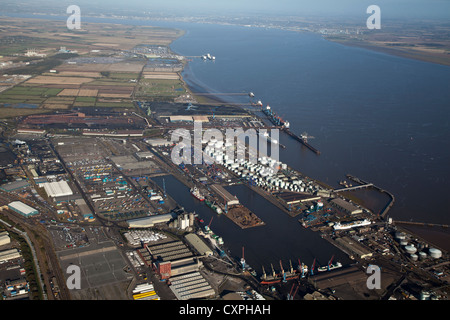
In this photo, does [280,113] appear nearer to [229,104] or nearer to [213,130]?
[229,104]

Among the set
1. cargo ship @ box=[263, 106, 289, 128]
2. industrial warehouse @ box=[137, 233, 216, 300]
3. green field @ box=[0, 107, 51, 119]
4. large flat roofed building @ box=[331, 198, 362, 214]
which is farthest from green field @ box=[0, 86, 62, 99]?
large flat roofed building @ box=[331, 198, 362, 214]

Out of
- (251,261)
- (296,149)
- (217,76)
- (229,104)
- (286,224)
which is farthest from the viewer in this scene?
(217,76)

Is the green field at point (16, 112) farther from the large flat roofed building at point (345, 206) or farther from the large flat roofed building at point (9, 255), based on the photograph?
the large flat roofed building at point (345, 206)

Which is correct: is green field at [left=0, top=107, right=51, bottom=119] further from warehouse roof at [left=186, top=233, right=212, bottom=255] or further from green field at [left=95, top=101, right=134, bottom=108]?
warehouse roof at [left=186, top=233, right=212, bottom=255]

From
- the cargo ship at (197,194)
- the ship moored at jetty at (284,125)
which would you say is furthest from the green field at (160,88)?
the cargo ship at (197,194)

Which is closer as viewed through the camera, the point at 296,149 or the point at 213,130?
the point at 296,149

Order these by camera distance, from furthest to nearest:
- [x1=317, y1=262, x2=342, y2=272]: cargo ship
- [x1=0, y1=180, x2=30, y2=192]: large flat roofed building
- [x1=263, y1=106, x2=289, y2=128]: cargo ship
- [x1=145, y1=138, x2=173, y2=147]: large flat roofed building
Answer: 1. [x1=263, y1=106, x2=289, y2=128]: cargo ship
2. [x1=145, y1=138, x2=173, y2=147]: large flat roofed building
3. [x1=0, y1=180, x2=30, y2=192]: large flat roofed building
4. [x1=317, y1=262, x2=342, y2=272]: cargo ship

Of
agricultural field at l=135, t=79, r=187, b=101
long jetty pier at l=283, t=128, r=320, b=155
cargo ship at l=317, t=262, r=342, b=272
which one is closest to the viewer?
cargo ship at l=317, t=262, r=342, b=272

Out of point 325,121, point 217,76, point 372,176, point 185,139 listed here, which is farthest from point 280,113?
point 217,76
